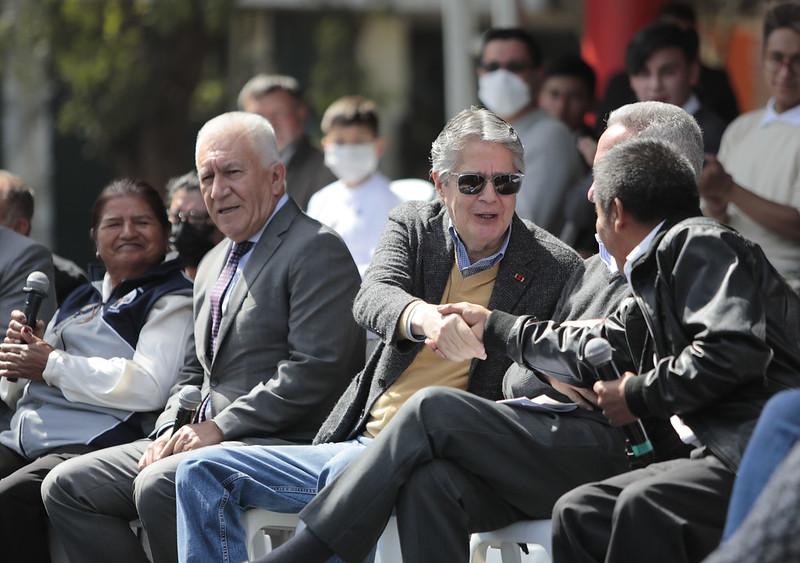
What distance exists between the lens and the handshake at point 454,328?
12.2 ft

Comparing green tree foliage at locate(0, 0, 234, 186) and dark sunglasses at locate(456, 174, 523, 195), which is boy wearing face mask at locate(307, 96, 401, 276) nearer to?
dark sunglasses at locate(456, 174, 523, 195)

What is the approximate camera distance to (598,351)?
3.20 metres

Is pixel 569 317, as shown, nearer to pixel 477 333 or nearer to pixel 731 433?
pixel 477 333

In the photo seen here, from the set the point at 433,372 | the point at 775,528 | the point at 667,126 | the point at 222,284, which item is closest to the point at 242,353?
the point at 222,284

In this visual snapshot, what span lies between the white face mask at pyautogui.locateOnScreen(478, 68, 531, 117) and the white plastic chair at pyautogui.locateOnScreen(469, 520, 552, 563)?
131 inches

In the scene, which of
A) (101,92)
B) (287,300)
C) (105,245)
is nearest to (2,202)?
(105,245)

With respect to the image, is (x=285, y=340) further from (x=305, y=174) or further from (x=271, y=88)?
(x=271, y=88)

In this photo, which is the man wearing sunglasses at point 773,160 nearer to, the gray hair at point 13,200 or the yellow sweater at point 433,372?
the yellow sweater at point 433,372

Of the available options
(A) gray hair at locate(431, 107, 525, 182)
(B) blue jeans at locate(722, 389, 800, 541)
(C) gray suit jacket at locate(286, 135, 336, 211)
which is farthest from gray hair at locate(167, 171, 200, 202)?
(B) blue jeans at locate(722, 389, 800, 541)

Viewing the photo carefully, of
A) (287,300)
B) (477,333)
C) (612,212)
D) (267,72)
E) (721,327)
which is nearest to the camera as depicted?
(721,327)

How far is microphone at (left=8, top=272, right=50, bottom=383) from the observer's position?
4.69 m

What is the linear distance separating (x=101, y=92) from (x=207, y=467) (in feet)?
30.2

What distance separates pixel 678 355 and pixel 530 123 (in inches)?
135

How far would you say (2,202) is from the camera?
5.93 meters
